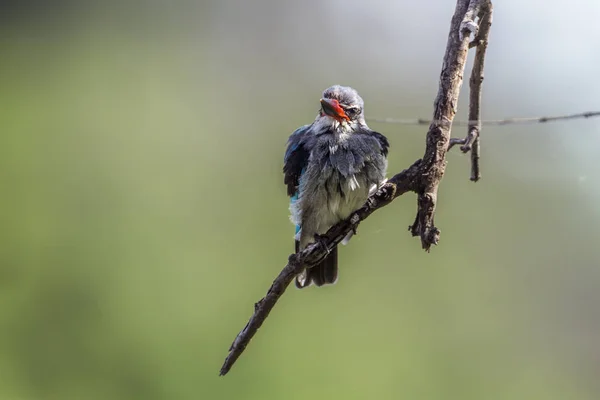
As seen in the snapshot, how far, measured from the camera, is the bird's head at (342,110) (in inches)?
161

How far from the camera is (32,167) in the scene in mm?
11367

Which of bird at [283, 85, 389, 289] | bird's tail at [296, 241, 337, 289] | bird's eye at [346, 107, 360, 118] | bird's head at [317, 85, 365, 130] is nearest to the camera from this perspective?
bird at [283, 85, 389, 289]

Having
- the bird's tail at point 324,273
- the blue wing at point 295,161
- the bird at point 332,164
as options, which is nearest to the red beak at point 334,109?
the bird at point 332,164

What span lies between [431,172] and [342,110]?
62.1 inches

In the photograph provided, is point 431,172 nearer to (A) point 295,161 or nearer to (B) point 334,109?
(B) point 334,109

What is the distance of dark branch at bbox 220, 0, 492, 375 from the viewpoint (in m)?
2.52

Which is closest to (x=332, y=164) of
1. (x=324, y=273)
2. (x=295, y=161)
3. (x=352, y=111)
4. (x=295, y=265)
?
(x=295, y=161)

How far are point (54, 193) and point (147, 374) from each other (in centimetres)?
379

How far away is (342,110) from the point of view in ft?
13.5

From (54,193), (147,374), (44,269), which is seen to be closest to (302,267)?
(147,374)

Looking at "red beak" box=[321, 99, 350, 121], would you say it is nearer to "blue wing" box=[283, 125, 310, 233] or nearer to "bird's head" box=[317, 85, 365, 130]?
"bird's head" box=[317, 85, 365, 130]

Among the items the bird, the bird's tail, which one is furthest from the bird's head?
the bird's tail

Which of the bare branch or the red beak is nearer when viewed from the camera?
the bare branch

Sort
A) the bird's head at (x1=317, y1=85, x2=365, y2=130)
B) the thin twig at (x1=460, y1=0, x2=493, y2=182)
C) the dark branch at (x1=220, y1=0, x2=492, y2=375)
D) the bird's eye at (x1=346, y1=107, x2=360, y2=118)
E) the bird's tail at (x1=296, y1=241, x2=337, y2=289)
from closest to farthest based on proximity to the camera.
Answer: the dark branch at (x1=220, y1=0, x2=492, y2=375)
the thin twig at (x1=460, y1=0, x2=493, y2=182)
the bird's head at (x1=317, y1=85, x2=365, y2=130)
the bird's eye at (x1=346, y1=107, x2=360, y2=118)
the bird's tail at (x1=296, y1=241, x2=337, y2=289)
